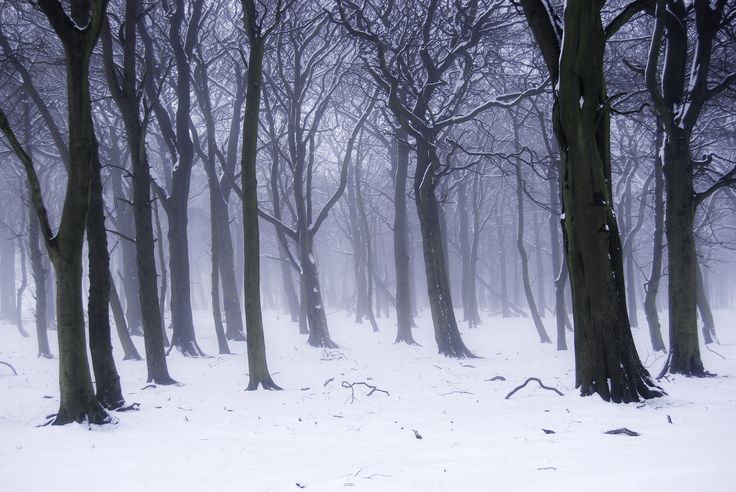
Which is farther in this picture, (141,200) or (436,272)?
(436,272)

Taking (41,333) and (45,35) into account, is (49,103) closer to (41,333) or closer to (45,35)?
(45,35)

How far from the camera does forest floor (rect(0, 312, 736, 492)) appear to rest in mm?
4125

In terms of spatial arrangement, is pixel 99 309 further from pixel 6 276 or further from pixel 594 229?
pixel 6 276

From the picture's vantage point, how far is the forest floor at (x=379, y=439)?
13.5ft

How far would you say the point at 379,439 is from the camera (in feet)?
18.7

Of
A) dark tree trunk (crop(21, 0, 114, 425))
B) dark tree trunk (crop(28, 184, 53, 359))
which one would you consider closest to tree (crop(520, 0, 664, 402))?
dark tree trunk (crop(21, 0, 114, 425))

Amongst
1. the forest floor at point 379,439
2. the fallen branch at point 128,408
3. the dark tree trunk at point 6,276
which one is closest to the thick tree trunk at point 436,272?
the forest floor at point 379,439

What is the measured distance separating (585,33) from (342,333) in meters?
18.4

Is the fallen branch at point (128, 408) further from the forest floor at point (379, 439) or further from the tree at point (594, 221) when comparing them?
the tree at point (594, 221)

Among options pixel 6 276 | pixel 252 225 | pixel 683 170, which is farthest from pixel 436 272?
pixel 6 276

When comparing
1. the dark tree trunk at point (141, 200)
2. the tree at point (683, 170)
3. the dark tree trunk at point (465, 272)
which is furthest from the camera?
the dark tree trunk at point (465, 272)

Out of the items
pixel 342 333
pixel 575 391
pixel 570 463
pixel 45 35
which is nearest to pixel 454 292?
pixel 342 333

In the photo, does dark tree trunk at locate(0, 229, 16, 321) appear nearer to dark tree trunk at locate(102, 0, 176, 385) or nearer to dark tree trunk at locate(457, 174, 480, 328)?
dark tree trunk at locate(457, 174, 480, 328)

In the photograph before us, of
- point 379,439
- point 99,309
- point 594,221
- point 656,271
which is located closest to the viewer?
point 379,439
